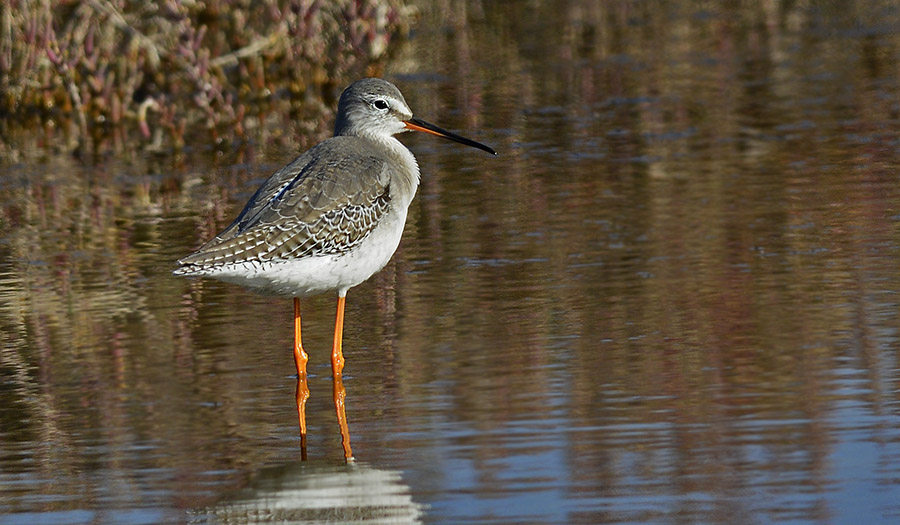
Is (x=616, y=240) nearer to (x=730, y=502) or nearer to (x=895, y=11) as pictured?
(x=730, y=502)

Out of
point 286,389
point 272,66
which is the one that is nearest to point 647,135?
point 272,66

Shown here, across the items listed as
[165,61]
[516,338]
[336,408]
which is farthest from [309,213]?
[165,61]

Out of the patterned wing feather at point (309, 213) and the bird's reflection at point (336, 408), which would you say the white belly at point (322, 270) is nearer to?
the patterned wing feather at point (309, 213)

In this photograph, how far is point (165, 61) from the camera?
17.8 metres

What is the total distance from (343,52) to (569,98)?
379 cm

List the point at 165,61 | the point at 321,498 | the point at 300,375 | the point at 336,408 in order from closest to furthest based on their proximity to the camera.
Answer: the point at 321,498
the point at 336,408
the point at 300,375
the point at 165,61

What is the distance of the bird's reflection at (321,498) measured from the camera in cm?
612

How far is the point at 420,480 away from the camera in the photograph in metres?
6.42

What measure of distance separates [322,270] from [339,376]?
0.57 m

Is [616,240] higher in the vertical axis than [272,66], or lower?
lower

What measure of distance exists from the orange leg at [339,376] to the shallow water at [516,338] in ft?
0.21

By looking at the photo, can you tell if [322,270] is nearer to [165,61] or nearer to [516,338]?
[516,338]

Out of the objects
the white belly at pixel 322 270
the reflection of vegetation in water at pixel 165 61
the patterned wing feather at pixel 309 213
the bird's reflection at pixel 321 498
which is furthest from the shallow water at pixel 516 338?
the reflection of vegetation in water at pixel 165 61

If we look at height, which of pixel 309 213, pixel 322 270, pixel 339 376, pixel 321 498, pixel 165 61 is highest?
pixel 165 61
